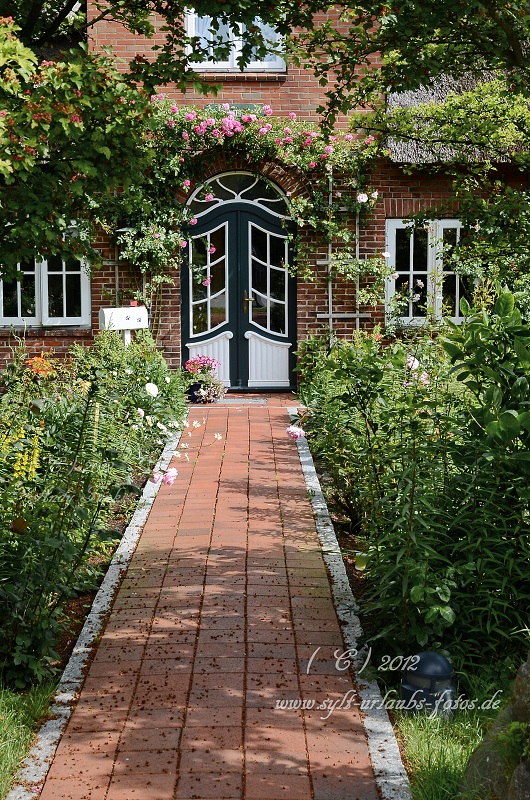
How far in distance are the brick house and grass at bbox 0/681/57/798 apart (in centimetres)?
849

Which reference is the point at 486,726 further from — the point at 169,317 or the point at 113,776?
the point at 169,317

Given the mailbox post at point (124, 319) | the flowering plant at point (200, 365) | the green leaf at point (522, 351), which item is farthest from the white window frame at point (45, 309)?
the green leaf at point (522, 351)

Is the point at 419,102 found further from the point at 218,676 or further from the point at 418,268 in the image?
the point at 218,676

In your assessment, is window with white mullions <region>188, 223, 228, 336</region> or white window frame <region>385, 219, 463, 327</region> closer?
white window frame <region>385, 219, 463, 327</region>

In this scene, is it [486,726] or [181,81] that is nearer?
[486,726]

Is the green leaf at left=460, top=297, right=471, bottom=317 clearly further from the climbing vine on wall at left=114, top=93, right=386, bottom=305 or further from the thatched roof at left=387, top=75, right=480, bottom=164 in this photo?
the climbing vine on wall at left=114, top=93, right=386, bottom=305

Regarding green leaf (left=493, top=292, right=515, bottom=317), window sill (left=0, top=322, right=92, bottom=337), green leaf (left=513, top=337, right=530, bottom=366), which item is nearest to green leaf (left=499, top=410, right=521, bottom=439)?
green leaf (left=513, top=337, right=530, bottom=366)

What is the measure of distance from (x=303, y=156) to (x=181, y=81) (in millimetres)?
7560

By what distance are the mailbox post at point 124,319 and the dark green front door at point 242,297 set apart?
129 centimetres

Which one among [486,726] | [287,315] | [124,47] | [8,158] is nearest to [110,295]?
[287,315]

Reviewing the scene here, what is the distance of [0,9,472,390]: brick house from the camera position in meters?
12.5

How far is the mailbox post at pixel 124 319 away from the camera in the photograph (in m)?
11.0

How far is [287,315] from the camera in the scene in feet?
42.1

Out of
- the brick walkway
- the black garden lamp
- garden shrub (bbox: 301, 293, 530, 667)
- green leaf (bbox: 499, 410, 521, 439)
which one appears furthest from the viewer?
garden shrub (bbox: 301, 293, 530, 667)
